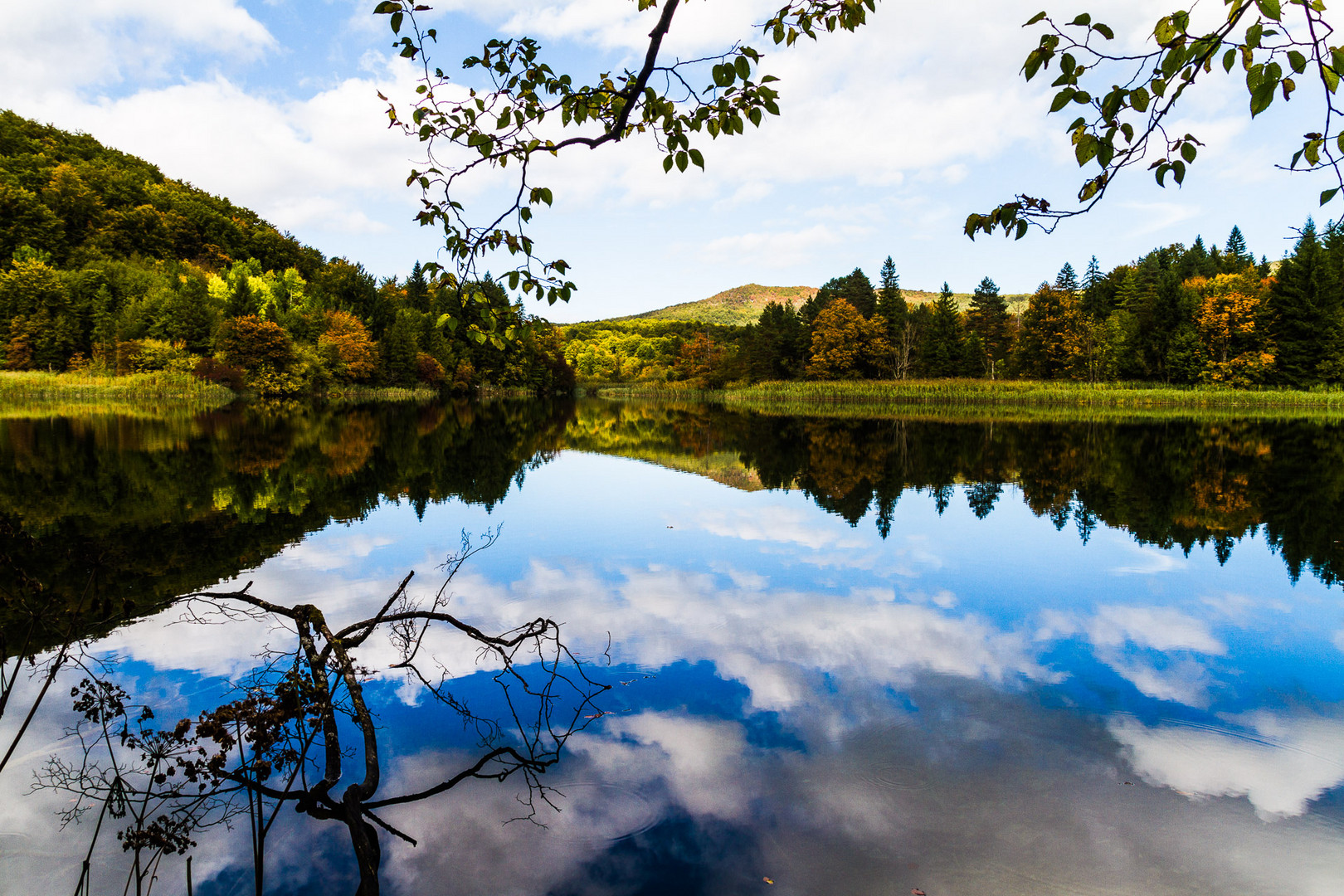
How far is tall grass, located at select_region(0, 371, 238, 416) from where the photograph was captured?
1710 inches

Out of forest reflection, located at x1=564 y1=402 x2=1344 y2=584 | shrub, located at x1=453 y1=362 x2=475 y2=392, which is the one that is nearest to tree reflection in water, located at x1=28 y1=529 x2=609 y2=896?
forest reflection, located at x1=564 y1=402 x2=1344 y2=584

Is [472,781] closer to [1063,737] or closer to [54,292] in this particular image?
[1063,737]

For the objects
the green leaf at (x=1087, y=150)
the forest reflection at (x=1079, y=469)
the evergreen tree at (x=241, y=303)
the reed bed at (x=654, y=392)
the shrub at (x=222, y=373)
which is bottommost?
the forest reflection at (x=1079, y=469)

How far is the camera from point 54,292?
55.7 m

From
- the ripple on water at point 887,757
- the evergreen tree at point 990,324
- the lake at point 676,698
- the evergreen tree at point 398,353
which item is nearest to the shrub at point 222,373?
the evergreen tree at point 398,353

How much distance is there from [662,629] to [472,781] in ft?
7.99

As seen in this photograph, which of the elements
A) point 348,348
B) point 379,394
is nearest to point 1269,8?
point 379,394

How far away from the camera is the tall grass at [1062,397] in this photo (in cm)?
4403

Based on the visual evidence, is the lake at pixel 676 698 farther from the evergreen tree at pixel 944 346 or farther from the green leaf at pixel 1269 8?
the evergreen tree at pixel 944 346

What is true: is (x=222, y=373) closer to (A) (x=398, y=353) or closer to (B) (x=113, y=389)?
(B) (x=113, y=389)

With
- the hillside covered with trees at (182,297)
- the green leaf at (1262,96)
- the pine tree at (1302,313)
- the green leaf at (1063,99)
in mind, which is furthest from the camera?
the hillside covered with trees at (182,297)

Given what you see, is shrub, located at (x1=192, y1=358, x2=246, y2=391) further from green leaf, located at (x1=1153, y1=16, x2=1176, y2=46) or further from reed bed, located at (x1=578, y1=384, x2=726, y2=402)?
green leaf, located at (x1=1153, y1=16, x2=1176, y2=46)

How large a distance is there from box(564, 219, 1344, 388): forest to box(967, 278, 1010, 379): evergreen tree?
0.42 ft

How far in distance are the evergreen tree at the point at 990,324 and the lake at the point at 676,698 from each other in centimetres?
6613
